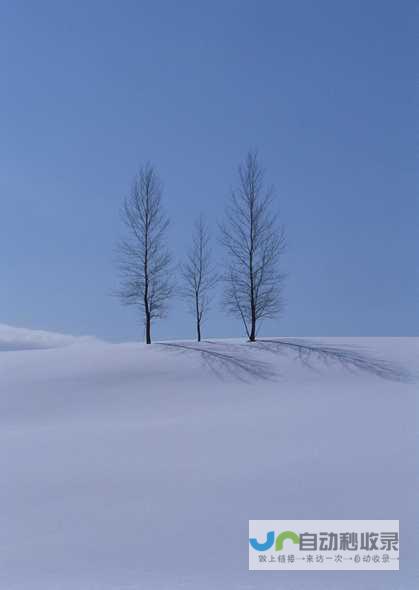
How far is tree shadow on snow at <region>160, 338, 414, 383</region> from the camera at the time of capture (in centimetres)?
1642

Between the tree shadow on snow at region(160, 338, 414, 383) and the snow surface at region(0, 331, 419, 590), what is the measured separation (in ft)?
0.34

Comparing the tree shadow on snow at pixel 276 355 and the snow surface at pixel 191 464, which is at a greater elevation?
the tree shadow on snow at pixel 276 355

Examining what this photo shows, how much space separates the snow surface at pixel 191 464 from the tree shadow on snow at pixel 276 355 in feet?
0.34

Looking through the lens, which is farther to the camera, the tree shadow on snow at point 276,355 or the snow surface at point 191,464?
the tree shadow on snow at point 276,355

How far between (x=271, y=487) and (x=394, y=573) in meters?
2.41

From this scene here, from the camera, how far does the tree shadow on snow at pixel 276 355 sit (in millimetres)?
16422

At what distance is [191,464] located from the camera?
9.45 m

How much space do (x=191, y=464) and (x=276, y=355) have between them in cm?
951

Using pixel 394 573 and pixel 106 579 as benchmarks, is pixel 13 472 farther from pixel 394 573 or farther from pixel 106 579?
pixel 394 573

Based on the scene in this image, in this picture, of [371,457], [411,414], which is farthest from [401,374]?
[371,457]

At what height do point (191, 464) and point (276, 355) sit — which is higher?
point (276, 355)

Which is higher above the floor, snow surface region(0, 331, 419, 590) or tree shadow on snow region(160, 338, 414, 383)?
tree shadow on snow region(160, 338, 414, 383)

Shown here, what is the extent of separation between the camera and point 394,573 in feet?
20.7

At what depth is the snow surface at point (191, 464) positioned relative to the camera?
21.1 ft
